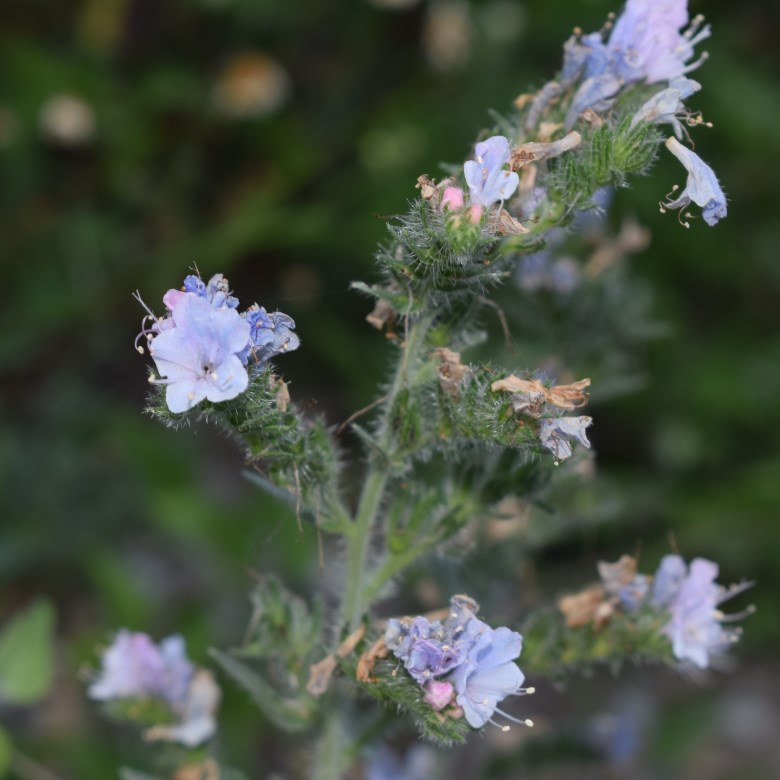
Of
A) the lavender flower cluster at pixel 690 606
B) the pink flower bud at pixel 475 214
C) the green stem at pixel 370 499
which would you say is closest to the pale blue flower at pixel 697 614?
the lavender flower cluster at pixel 690 606

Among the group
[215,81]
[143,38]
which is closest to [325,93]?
[215,81]

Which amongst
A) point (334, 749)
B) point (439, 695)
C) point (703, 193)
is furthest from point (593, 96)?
point (334, 749)

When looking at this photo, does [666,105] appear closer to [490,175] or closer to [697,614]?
[490,175]

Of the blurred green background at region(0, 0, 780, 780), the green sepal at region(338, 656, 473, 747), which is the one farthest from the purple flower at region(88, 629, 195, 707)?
the blurred green background at region(0, 0, 780, 780)

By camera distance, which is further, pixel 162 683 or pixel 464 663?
pixel 162 683

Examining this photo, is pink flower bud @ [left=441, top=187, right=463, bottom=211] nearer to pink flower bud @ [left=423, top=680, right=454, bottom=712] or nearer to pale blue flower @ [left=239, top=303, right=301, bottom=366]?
pale blue flower @ [left=239, top=303, right=301, bottom=366]

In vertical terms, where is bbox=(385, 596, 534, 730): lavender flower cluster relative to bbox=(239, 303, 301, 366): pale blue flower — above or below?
below

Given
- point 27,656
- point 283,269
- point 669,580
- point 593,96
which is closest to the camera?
point 593,96
